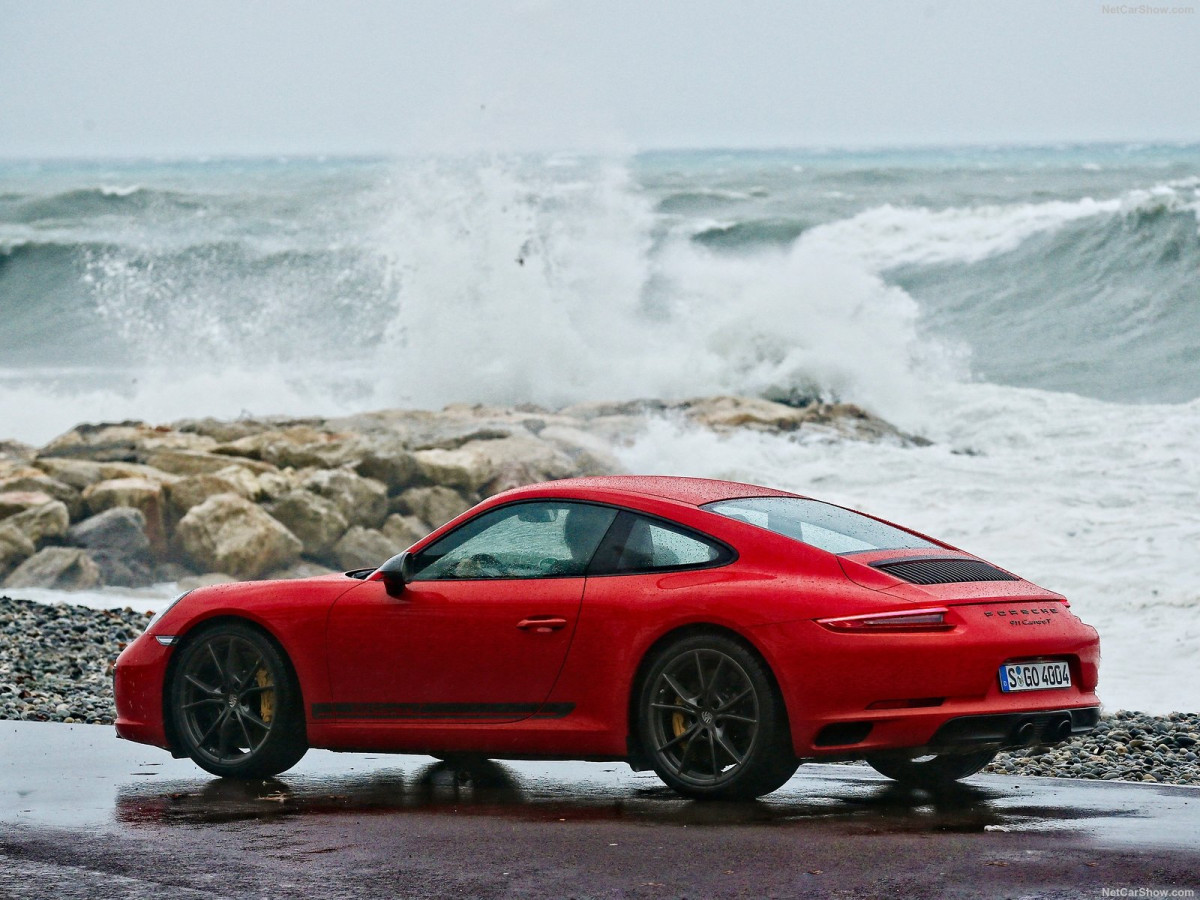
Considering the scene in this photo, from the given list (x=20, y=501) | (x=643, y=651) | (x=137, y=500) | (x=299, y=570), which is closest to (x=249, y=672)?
(x=643, y=651)

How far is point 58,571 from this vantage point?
1658 cm

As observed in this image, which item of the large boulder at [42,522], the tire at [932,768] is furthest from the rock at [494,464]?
the tire at [932,768]

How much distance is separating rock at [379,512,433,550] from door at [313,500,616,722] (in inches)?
439

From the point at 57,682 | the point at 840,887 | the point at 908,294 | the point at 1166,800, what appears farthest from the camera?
the point at 908,294

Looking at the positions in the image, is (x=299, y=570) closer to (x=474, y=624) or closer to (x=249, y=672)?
(x=249, y=672)

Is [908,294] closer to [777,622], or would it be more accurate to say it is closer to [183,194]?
[183,194]

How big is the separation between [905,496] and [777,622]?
13888mm

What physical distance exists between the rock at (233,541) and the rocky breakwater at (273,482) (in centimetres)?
1

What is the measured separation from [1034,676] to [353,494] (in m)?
12.9

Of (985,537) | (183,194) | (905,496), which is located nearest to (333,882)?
(985,537)

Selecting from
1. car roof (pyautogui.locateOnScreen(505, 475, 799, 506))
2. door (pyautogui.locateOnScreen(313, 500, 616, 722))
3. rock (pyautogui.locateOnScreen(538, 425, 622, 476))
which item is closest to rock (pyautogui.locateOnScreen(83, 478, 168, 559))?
rock (pyautogui.locateOnScreen(538, 425, 622, 476))

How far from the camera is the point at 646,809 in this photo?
20.9 ft

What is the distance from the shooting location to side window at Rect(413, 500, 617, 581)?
682cm

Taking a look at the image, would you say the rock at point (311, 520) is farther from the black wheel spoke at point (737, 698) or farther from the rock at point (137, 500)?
the black wheel spoke at point (737, 698)
